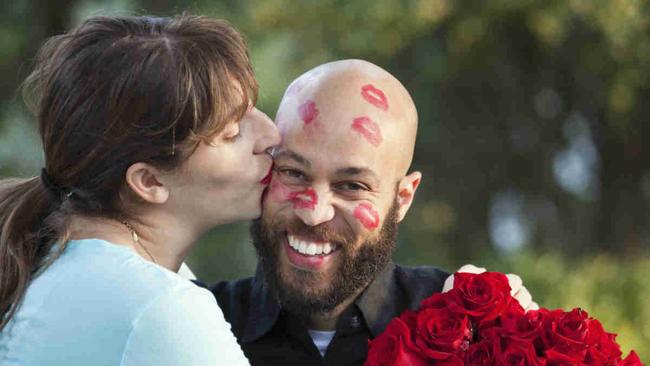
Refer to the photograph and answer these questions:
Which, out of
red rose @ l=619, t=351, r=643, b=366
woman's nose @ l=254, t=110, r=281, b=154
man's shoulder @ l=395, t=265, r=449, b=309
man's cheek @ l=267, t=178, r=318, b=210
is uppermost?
woman's nose @ l=254, t=110, r=281, b=154

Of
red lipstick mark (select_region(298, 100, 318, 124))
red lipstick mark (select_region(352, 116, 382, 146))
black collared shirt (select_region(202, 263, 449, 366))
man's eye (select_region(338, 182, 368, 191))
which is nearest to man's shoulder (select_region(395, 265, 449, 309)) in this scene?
black collared shirt (select_region(202, 263, 449, 366))

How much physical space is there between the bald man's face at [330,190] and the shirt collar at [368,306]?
70mm

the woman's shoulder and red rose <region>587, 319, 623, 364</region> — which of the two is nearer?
the woman's shoulder

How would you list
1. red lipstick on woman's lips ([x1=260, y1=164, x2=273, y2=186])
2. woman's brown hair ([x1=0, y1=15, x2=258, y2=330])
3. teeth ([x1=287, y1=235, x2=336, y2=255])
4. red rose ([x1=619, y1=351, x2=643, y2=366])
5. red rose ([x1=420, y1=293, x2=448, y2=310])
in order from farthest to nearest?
teeth ([x1=287, y1=235, x2=336, y2=255]) < red lipstick on woman's lips ([x1=260, y1=164, x2=273, y2=186]) < red rose ([x1=420, y1=293, x2=448, y2=310]) < red rose ([x1=619, y1=351, x2=643, y2=366]) < woman's brown hair ([x1=0, y1=15, x2=258, y2=330])

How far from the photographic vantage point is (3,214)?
2789 mm

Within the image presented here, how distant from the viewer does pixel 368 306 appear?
3393 millimetres

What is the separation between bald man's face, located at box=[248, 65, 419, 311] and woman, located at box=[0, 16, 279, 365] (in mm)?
327

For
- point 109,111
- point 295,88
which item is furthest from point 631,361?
point 109,111

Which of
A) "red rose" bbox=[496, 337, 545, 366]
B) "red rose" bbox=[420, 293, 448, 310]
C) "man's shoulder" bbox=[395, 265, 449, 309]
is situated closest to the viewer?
"red rose" bbox=[496, 337, 545, 366]

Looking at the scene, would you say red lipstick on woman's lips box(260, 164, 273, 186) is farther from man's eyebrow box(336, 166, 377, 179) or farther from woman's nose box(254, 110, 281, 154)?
man's eyebrow box(336, 166, 377, 179)

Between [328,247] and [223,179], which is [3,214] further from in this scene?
[328,247]

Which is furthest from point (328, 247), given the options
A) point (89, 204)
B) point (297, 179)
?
point (89, 204)

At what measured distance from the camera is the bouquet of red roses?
279cm

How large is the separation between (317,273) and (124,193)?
0.72 m
